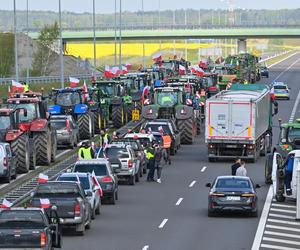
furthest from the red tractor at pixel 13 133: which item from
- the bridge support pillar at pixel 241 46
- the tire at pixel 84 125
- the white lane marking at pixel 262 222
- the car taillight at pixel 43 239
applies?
the bridge support pillar at pixel 241 46

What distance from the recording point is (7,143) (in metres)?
47.7

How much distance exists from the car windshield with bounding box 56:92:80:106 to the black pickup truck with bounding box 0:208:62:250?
36301 millimetres

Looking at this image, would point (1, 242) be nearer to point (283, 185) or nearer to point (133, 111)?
point (283, 185)

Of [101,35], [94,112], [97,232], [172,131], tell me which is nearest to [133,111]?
[94,112]

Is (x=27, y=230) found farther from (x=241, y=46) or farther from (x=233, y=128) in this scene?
(x=241, y=46)

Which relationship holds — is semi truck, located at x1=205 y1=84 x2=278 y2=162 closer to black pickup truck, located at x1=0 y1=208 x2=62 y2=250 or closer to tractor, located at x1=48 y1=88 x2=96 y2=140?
tractor, located at x1=48 y1=88 x2=96 y2=140

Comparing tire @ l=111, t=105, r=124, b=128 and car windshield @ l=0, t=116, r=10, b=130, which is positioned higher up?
car windshield @ l=0, t=116, r=10, b=130

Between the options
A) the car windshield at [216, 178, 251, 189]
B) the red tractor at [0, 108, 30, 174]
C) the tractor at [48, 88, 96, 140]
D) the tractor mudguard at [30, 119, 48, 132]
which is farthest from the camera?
the tractor at [48, 88, 96, 140]

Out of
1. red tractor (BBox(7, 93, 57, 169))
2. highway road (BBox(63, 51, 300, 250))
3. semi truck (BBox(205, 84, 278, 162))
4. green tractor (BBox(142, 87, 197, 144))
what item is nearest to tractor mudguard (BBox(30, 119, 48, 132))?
red tractor (BBox(7, 93, 57, 169))

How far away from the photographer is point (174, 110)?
67.7 m

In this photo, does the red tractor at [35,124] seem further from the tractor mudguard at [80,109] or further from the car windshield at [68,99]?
the car windshield at [68,99]

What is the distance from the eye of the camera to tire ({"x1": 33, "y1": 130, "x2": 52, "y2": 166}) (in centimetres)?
5203

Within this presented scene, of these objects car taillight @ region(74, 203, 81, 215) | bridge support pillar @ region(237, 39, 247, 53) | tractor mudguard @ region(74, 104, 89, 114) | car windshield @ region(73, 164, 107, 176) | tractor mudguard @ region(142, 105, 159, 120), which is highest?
car taillight @ region(74, 203, 81, 215)

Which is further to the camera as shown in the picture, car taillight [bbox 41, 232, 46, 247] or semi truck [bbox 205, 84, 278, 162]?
semi truck [bbox 205, 84, 278, 162]
